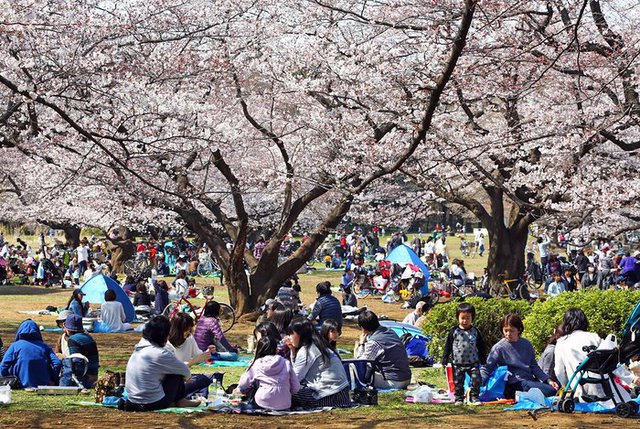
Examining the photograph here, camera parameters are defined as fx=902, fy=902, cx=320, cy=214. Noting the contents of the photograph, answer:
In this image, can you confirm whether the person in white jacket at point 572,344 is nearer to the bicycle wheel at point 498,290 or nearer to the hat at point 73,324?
the hat at point 73,324

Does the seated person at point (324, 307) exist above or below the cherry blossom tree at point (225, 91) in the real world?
below

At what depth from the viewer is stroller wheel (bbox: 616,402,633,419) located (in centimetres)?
722

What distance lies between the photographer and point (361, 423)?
23.4 feet

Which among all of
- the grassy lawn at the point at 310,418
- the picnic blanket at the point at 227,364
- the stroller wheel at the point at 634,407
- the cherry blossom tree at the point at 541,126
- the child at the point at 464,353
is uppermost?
the cherry blossom tree at the point at 541,126

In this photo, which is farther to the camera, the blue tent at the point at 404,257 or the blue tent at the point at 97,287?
the blue tent at the point at 404,257

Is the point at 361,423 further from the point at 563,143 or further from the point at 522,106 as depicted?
the point at 522,106

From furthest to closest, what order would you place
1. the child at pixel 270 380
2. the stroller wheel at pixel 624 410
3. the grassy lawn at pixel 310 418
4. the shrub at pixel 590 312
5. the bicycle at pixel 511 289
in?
1. the bicycle at pixel 511 289
2. the shrub at pixel 590 312
3. the child at pixel 270 380
4. the stroller wheel at pixel 624 410
5. the grassy lawn at pixel 310 418

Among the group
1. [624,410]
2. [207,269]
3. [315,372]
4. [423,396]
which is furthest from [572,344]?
[207,269]

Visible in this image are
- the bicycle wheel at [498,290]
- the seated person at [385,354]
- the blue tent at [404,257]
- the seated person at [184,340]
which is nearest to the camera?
the seated person at [184,340]

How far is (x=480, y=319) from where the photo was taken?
1094 centimetres

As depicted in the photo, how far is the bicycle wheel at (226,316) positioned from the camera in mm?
15680

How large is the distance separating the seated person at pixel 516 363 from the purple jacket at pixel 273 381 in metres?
1.89

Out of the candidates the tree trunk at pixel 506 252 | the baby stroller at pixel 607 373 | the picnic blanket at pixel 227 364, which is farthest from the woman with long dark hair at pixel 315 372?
the tree trunk at pixel 506 252

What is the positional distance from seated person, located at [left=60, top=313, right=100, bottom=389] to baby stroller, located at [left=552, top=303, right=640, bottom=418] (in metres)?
4.66
